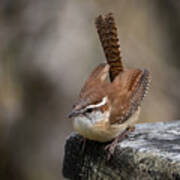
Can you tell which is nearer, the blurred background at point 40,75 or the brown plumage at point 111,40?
the brown plumage at point 111,40

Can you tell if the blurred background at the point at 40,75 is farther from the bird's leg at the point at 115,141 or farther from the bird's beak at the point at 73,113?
the bird's beak at the point at 73,113

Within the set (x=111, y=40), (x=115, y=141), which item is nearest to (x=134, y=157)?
(x=115, y=141)

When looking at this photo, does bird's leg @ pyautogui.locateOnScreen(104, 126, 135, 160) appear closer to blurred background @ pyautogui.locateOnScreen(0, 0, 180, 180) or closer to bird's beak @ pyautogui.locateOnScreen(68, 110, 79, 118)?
bird's beak @ pyautogui.locateOnScreen(68, 110, 79, 118)

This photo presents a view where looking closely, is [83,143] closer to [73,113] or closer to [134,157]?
[73,113]

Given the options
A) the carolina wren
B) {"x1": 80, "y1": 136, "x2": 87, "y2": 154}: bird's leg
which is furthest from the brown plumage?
{"x1": 80, "y1": 136, "x2": 87, "y2": 154}: bird's leg

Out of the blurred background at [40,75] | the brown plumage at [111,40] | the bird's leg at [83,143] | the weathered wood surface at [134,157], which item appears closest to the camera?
the weathered wood surface at [134,157]

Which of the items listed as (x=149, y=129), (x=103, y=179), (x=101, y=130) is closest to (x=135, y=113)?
(x=149, y=129)

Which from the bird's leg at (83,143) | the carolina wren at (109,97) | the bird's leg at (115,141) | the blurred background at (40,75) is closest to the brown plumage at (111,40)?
the carolina wren at (109,97)

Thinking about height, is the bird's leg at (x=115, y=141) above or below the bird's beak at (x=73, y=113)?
below
